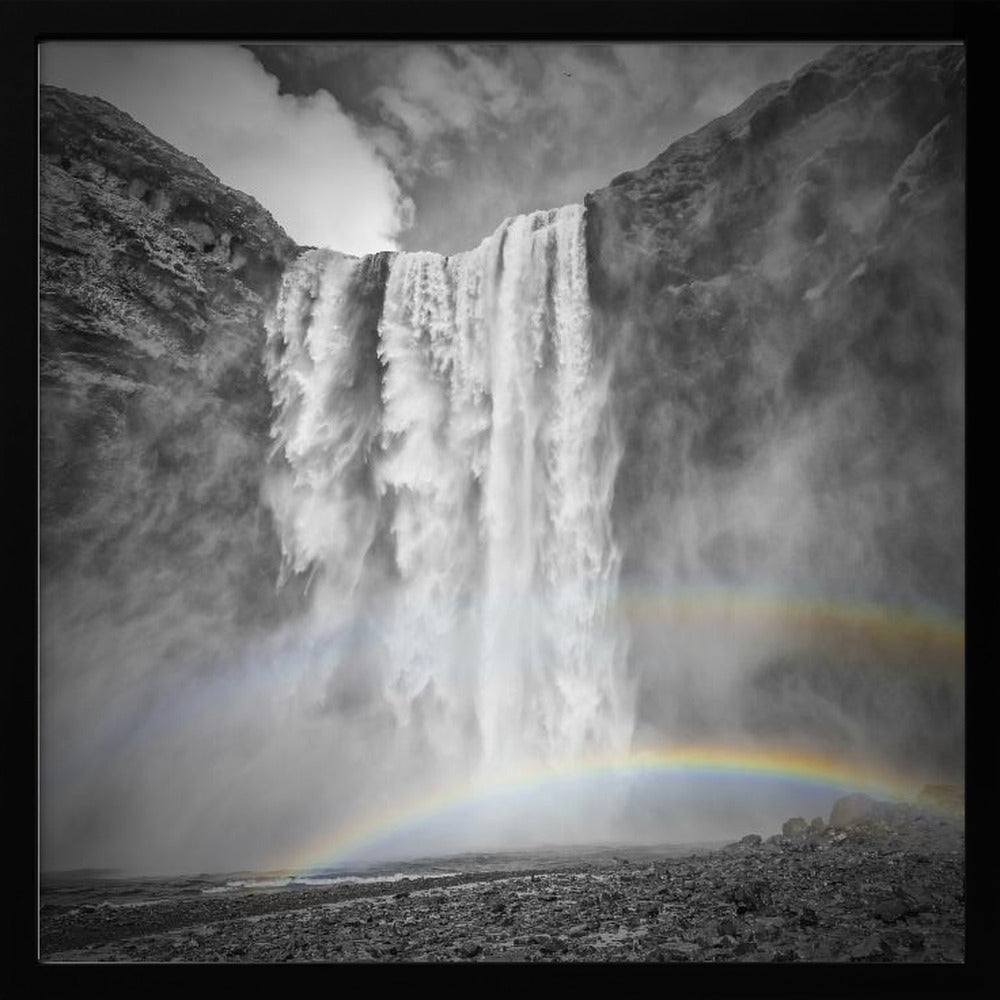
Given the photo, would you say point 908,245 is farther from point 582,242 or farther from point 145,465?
point 145,465

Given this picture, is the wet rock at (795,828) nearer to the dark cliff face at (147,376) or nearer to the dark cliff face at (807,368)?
the dark cliff face at (807,368)

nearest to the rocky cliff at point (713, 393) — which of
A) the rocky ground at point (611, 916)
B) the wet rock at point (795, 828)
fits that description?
the wet rock at point (795, 828)

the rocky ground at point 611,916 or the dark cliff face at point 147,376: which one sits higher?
the dark cliff face at point 147,376

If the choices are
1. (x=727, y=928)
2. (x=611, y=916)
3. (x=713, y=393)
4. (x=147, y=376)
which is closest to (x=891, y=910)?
(x=727, y=928)

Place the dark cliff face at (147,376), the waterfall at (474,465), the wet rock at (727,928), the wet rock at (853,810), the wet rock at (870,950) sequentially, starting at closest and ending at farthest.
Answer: the wet rock at (870,950) → the wet rock at (727,928) → the dark cliff face at (147,376) → the wet rock at (853,810) → the waterfall at (474,465)

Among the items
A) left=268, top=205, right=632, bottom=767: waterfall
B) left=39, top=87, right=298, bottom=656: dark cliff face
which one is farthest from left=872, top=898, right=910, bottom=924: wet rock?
left=39, top=87, right=298, bottom=656: dark cliff face

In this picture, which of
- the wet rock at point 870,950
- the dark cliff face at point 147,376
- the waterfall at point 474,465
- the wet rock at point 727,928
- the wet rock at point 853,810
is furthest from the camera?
the waterfall at point 474,465

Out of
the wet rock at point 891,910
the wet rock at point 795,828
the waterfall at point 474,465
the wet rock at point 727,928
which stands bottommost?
the wet rock at point 727,928

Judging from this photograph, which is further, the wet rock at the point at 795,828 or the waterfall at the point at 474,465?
the waterfall at the point at 474,465
